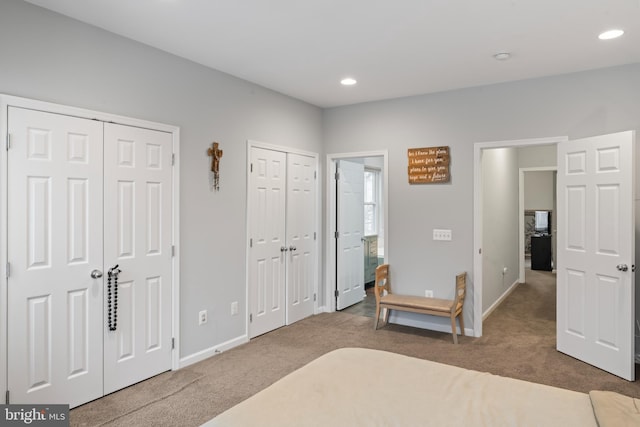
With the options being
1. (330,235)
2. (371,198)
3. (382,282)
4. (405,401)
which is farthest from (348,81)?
(371,198)

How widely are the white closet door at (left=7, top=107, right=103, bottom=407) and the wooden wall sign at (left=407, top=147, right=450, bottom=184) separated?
3.22 metres

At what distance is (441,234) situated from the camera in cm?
454

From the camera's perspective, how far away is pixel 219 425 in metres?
1.47

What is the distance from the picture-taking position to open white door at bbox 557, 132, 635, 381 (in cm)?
327

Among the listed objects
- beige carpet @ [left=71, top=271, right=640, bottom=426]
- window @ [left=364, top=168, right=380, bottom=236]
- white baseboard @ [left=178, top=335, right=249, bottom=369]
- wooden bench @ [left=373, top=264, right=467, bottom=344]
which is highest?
window @ [left=364, top=168, right=380, bottom=236]

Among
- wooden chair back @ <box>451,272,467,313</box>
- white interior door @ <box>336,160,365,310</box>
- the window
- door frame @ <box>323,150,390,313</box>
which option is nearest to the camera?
wooden chair back @ <box>451,272,467,313</box>

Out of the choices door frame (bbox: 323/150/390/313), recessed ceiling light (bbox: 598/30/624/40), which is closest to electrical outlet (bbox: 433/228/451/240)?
door frame (bbox: 323/150/390/313)

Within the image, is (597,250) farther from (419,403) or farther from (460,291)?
(419,403)

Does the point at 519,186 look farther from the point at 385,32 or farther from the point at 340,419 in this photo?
the point at 340,419

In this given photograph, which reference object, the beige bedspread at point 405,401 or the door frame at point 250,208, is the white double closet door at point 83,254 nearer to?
the door frame at point 250,208

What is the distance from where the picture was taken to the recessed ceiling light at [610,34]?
293 centimetres

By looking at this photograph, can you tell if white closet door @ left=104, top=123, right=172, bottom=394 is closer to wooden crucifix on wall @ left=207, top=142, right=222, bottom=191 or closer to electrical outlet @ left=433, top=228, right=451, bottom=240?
wooden crucifix on wall @ left=207, top=142, right=222, bottom=191

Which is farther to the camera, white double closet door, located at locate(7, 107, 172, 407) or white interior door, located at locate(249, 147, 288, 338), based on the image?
white interior door, located at locate(249, 147, 288, 338)

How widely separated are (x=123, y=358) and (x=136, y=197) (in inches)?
48.5
